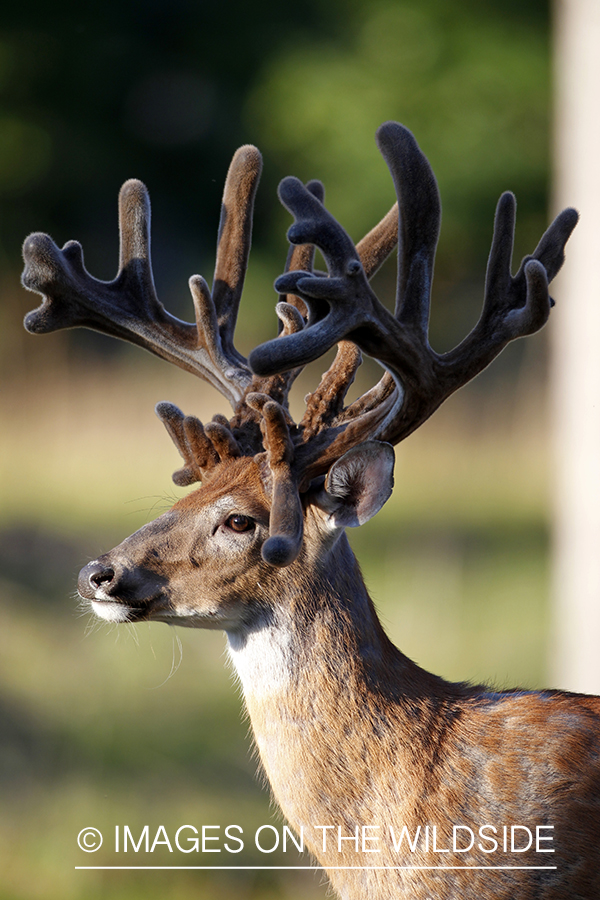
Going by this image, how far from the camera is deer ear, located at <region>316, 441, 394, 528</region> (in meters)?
1.90

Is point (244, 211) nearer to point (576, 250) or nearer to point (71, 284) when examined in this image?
point (71, 284)

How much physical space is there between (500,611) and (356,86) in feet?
25.9

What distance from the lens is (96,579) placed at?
1943 millimetres

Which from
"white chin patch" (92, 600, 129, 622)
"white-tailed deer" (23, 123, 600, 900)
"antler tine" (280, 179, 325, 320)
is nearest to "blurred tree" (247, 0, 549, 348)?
"antler tine" (280, 179, 325, 320)

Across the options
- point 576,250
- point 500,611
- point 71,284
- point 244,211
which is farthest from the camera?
point 500,611

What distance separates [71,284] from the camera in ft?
7.64

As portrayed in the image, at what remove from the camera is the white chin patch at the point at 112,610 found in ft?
6.43

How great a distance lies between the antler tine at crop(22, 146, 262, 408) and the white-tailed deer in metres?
0.28

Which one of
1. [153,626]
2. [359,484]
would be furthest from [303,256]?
[153,626]

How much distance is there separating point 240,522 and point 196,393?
217 inches

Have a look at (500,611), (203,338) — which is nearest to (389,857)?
(203,338)

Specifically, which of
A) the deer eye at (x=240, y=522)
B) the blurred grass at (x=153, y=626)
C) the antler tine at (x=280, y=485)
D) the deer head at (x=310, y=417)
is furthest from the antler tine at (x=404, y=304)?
the blurred grass at (x=153, y=626)

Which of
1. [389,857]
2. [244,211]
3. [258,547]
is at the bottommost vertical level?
[389,857]

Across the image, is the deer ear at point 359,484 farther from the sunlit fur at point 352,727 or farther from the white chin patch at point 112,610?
the white chin patch at point 112,610
